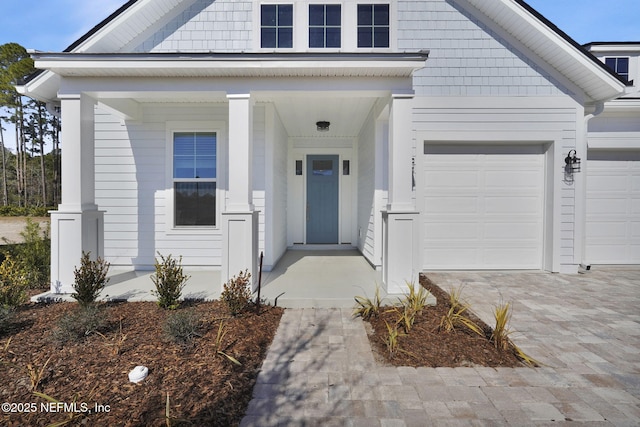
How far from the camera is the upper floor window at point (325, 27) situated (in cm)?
Answer: 588

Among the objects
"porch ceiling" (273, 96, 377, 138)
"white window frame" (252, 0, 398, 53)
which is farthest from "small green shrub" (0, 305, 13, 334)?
"white window frame" (252, 0, 398, 53)

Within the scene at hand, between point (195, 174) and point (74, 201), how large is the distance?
Answer: 6.51ft

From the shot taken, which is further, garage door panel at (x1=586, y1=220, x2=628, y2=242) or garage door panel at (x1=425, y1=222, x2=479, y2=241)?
garage door panel at (x1=586, y1=220, x2=628, y2=242)

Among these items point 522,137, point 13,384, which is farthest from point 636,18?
point 13,384

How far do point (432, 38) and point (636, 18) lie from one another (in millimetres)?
5355

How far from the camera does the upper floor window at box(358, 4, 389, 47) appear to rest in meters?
5.85

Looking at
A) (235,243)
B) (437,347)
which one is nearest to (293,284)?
(235,243)

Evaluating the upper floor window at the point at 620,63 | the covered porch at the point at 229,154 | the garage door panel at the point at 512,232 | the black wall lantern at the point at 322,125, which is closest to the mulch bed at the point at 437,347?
the covered porch at the point at 229,154

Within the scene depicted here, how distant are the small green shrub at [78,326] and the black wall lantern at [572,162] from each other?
7556 mm

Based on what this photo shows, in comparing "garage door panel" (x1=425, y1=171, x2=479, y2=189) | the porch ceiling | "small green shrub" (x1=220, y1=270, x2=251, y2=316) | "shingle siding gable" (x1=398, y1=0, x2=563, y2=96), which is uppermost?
"shingle siding gable" (x1=398, y1=0, x2=563, y2=96)

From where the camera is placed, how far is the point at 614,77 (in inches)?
207

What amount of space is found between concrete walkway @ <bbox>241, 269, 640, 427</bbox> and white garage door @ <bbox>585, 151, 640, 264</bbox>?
3145 mm

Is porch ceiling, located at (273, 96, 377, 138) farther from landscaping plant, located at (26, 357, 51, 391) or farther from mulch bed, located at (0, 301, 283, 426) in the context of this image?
landscaping plant, located at (26, 357, 51, 391)

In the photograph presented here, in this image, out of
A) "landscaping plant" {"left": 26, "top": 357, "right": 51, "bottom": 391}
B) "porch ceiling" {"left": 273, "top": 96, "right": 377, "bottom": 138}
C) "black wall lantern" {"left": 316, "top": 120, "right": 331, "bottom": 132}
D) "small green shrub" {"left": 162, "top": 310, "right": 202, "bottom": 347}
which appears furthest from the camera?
"black wall lantern" {"left": 316, "top": 120, "right": 331, "bottom": 132}
